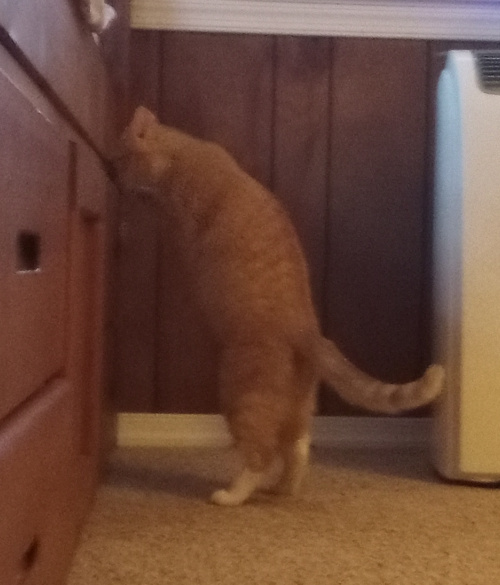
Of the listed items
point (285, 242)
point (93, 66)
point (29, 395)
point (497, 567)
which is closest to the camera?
point (29, 395)

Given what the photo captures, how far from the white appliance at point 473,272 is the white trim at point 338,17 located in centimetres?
35

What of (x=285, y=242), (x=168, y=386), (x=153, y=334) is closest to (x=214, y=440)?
(x=168, y=386)

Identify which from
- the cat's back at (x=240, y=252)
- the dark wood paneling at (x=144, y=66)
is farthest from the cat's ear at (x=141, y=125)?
the dark wood paneling at (x=144, y=66)

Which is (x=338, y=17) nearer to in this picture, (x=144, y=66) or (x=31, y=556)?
(x=144, y=66)

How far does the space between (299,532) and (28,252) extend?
0.61 meters

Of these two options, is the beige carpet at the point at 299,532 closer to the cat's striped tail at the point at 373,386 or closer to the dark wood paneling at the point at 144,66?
the cat's striped tail at the point at 373,386

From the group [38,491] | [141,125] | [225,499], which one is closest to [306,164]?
[141,125]

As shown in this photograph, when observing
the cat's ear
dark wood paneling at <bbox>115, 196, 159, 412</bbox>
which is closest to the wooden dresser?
the cat's ear

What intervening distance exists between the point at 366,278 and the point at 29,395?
1.11m

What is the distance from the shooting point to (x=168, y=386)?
176cm

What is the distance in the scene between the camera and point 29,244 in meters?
0.76

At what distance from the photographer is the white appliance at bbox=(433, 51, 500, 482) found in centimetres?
137

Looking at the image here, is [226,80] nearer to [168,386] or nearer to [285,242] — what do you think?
[285,242]

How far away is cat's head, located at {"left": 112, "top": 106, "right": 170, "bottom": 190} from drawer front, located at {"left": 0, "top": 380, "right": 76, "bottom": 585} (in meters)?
0.56
